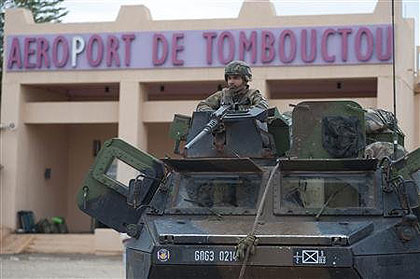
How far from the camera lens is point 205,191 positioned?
7.07m

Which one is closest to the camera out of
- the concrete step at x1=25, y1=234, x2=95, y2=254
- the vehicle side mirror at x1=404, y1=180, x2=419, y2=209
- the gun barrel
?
the vehicle side mirror at x1=404, y1=180, x2=419, y2=209

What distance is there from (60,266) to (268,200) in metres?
12.5

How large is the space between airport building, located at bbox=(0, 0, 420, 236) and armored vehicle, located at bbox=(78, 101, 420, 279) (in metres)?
11.6

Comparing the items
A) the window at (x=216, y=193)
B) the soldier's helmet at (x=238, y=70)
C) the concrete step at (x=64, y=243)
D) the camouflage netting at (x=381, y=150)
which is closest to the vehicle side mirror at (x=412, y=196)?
the window at (x=216, y=193)

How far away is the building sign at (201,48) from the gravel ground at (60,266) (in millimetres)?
4881

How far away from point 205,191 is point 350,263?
5.06 ft

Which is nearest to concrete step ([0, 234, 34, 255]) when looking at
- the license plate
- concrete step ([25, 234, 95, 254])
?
concrete step ([25, 234, 95, 254])

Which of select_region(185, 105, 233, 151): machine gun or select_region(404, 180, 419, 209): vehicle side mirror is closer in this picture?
select_region(404, 180, 419, 209): vehicle side mirror

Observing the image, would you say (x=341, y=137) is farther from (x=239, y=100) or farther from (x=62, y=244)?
(x=62, y=244)

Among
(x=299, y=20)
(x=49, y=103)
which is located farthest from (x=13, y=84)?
(x=299, y=20)

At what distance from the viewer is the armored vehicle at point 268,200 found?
616cm

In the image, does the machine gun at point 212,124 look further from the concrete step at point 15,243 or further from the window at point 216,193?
the concrete step at point 15,243

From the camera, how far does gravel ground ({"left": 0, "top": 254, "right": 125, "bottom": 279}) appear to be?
54.5 ft

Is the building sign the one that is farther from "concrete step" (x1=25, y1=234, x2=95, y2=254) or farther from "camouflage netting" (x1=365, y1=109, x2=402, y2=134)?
"camouflage netting" (x1=365, y1=109, x2=402, y2=134)
